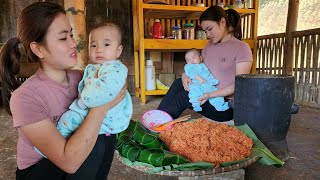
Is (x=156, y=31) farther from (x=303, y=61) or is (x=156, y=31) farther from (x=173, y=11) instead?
(x=303, y=61)

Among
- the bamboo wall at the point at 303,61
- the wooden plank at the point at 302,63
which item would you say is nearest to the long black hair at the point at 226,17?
the bamboo wall at the point at 303,61

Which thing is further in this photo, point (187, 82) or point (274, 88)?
point (187, 82)

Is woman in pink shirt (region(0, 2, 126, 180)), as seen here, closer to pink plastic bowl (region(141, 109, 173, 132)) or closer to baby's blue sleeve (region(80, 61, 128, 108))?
baby's blue sleeve (region(80, 61, 128, 108))

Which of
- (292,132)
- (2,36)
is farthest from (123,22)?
(292,132)

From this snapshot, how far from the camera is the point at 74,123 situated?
85 cm

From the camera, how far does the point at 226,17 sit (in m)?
1.92

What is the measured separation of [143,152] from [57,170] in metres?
0.31

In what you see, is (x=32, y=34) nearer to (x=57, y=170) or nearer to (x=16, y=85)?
(x=16, y=85)

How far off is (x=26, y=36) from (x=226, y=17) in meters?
1.53

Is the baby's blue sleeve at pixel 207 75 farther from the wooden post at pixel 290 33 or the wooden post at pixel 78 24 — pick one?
the wooden post at pixel 290 33

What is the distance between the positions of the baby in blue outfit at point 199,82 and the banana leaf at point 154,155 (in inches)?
26.6

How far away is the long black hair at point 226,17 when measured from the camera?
6.16ft

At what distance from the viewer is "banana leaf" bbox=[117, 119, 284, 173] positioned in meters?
0.88

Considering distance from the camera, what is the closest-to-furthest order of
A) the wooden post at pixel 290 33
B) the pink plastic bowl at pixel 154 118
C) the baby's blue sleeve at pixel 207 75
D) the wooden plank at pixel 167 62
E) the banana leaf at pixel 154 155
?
the banana leaf at pixel 154 155 < the pink plastic bowl at pixel 154 118 < the baby's blue sleeve at pixel 207 75 < the wooden post at pixel 290 33 < the wooden plank at pixel 167 62
